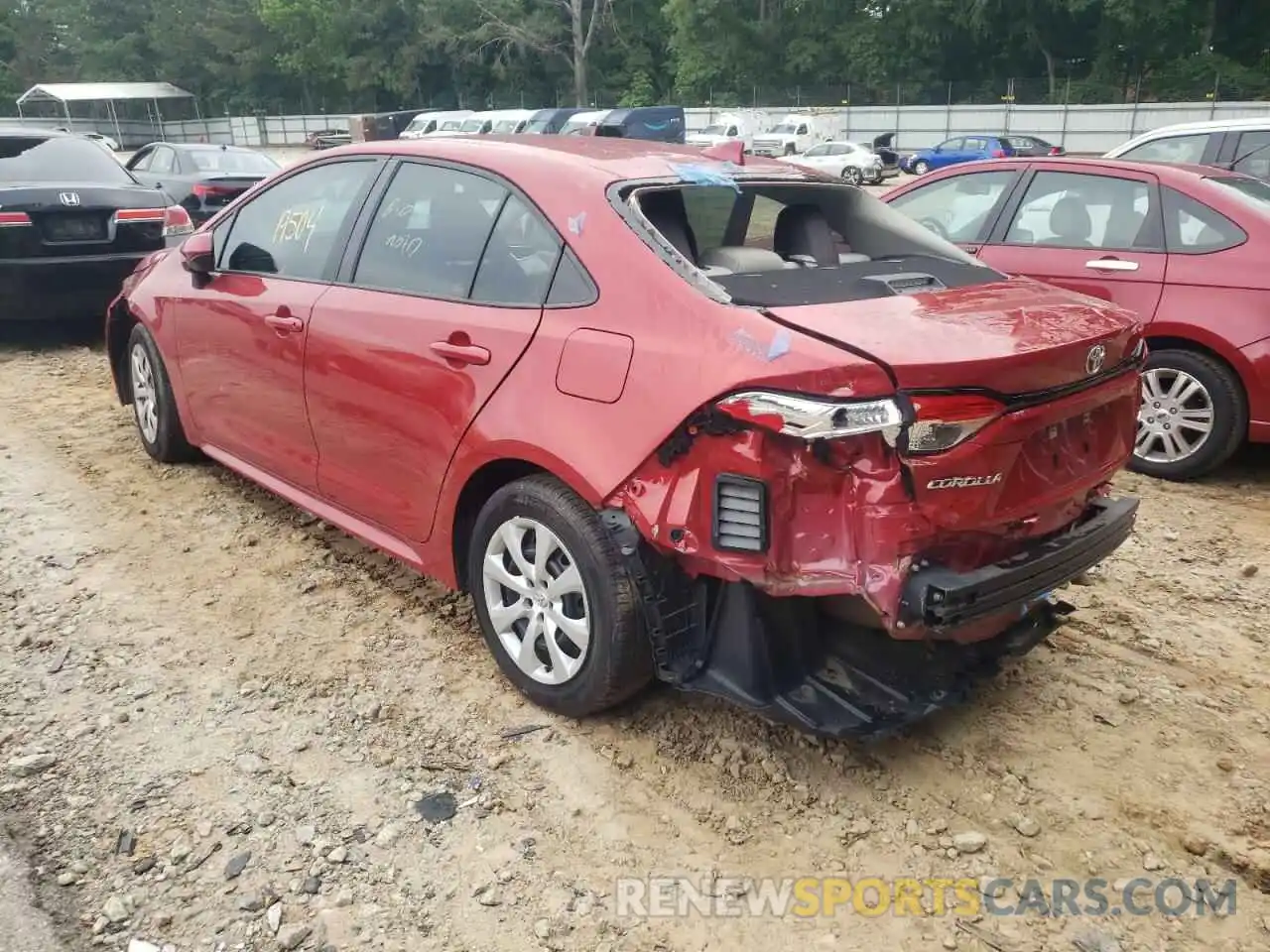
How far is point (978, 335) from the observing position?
8.11 ft

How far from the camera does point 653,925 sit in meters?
2.29

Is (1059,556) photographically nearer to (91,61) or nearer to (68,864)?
(68,864)

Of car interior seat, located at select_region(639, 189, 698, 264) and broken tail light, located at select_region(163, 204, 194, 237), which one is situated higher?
car interior seat, located at select_region(639, 189, 698, 264)

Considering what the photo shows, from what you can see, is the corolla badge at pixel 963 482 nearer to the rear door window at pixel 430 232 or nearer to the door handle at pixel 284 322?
the rear door window at pixel 430 232

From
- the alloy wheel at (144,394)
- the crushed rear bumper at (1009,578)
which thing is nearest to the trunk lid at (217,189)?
the alloy wheel at (144,394)

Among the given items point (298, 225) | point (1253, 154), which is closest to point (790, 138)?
point (1253, 154)

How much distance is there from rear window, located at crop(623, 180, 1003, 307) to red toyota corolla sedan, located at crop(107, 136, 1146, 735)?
0.01 meters

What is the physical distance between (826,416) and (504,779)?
1.37m

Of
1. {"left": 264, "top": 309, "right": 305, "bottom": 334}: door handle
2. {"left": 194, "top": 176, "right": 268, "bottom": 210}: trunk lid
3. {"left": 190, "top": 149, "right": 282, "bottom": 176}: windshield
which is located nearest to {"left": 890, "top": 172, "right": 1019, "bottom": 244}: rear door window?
{"left": 264, "top": 309, "right": 305, "bottom": 334}: door handle

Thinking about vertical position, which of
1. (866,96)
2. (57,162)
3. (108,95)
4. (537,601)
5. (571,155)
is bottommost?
(537,601)

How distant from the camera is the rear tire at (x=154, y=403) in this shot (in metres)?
4.89

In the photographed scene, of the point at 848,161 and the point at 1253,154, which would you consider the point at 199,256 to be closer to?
the point at 1253,154

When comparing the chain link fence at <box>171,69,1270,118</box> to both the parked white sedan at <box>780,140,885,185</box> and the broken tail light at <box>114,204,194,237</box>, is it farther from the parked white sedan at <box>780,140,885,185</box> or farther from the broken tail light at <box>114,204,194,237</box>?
the broken tail light at <box>114,204,194,237</box>

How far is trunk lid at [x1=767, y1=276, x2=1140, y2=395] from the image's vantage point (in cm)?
232
